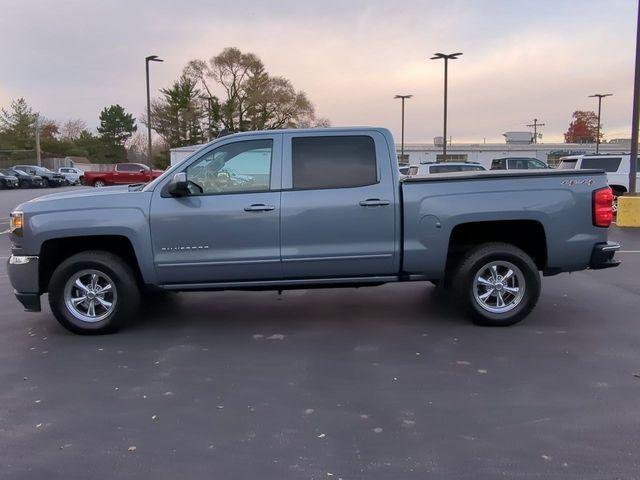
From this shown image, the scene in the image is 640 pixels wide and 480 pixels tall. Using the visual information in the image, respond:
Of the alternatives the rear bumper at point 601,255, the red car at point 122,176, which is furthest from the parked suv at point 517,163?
the red car at point 122,176

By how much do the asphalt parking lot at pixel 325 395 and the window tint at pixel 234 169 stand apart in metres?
1.45

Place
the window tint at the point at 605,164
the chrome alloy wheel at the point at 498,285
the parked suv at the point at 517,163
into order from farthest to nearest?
the parked suv at the point at 517,163 → the window tint at the point at 605,164 → the chrome alloy wheel at the point at 498,285

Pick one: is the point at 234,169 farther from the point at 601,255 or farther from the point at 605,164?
the point at 605,164

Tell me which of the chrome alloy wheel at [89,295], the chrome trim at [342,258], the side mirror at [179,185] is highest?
the side mirror at [179,185]

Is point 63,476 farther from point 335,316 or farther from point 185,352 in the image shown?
point 335,316

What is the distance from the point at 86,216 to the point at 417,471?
3972 millimetres

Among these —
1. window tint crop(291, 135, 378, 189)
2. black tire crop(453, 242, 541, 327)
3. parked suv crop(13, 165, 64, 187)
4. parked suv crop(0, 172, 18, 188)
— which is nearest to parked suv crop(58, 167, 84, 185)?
parked suv crop(13, 165, 64, 187)

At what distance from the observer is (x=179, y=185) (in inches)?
219

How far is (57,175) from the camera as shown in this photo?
4731cm

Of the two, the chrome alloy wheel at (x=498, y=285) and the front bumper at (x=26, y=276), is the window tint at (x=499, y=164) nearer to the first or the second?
the chrome alloy wheel at (x=498, y=285)

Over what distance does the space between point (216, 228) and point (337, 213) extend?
1169 mm

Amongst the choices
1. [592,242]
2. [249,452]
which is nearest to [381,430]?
[249,452]

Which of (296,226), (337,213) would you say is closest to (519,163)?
(337,213)

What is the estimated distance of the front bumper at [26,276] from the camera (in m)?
Answer: 5.72
